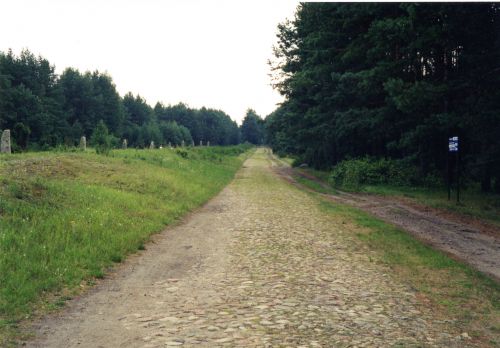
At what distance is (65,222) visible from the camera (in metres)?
9.89

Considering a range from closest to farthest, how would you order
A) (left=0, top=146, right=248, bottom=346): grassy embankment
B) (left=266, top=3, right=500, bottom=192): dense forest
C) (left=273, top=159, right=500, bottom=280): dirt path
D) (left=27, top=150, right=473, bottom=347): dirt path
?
1. (left=27, top=150, right=473, bottom=347): dirt path
2. (left=0, top=146, right=248, bottom=346): grassy embankment
3. (left=273, top=159, right=500, bottom=280): dirt path
4. (left=266, top=3, right=500, bottom=192): dense forest

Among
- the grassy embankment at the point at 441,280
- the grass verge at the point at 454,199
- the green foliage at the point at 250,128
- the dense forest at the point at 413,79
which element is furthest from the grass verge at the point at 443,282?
the green foliage at the point at 250,128

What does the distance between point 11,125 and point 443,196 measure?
58766 mm

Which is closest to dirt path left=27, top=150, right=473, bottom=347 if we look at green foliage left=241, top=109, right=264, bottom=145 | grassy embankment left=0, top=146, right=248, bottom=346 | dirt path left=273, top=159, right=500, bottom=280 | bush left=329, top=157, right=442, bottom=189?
grassy embankment left=0, top=146, right=248, bottom=346

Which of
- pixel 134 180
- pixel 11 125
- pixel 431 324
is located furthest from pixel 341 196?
pixel 11 125

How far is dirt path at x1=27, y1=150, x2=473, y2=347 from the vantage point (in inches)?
203

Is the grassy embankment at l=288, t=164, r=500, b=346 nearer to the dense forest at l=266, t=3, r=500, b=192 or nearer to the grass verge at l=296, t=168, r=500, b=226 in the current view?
the grass verge at l=296, t=168, r=500, b=226

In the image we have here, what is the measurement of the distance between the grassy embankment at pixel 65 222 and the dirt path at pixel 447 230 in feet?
24.9

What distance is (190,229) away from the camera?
12.9m

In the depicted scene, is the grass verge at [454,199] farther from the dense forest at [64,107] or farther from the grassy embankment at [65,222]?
the dense forest at [64,107]

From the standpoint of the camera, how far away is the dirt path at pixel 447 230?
986cm

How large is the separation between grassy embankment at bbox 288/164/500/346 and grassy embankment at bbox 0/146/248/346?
18.9 ft

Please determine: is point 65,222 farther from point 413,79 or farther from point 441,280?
point 413,79

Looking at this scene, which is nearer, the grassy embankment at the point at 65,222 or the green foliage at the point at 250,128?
the grassy embankment at the point at 65,222
